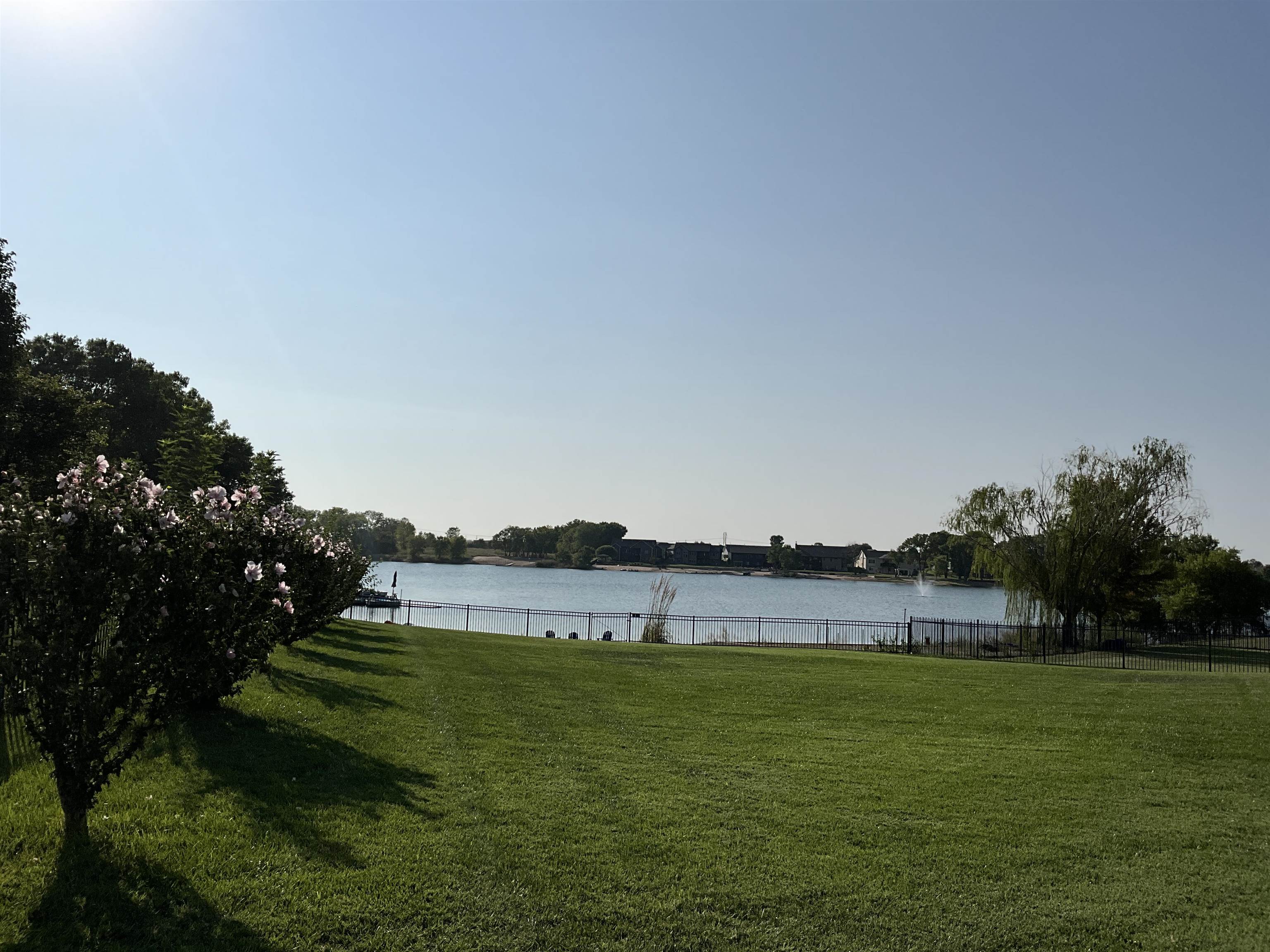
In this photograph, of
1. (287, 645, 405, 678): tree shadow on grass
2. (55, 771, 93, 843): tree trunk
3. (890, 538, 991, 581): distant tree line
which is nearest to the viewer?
(55, 771, 93, 843): tree trunk

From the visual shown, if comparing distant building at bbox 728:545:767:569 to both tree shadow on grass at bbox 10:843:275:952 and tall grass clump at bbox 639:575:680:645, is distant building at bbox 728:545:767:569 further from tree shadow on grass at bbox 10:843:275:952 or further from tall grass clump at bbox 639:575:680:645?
tree shadow on grass at bbox 10:843:275:952

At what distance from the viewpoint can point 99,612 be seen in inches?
234

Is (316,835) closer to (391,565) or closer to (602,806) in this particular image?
(602,806)

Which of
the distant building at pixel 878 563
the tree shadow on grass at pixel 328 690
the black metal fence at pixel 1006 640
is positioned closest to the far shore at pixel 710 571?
the distant building at pixel 878 563

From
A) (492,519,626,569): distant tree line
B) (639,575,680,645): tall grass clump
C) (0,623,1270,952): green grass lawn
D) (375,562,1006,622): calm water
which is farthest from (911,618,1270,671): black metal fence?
(492,519,626,569): distant tree line

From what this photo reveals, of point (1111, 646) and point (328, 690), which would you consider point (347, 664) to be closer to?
point (328, 690)

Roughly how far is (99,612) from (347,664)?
12.8 metres

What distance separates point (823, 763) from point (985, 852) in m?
3.26

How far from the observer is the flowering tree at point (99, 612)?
5.74m

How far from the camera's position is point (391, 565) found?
6191 inches

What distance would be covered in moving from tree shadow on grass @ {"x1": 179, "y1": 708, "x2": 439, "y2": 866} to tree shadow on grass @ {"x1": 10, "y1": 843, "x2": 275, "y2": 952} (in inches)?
39.6

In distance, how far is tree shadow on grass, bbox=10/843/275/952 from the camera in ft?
16.7

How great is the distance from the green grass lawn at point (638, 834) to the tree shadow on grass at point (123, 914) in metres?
0.02

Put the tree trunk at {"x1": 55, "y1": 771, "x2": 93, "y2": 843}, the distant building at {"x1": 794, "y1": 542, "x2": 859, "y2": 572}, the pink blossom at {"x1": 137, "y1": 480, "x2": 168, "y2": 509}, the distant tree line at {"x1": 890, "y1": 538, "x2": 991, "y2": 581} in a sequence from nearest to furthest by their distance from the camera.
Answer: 1. the tree trunk at {"x1": 55, "y1": 771, "x2": 93, "y2": 843}
2. the pink blossom at {"x1": 137, "y1": 480, "x2": 168, "y2": 509}
3. the distant tree line at {"x1": 890, "y1": 538, "x2": 991, "y2": 581}
4. the distant building at {"x1": 794, "y1": 542, "x2": 859, "y2": 572}
